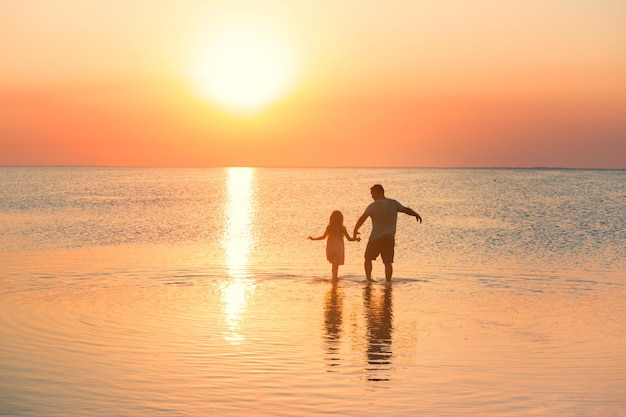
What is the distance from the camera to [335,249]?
16.8 meters

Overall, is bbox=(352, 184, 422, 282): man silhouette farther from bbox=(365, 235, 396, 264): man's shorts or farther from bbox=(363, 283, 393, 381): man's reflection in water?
bbox=(363, 283, 393, 381): man's reflection in water

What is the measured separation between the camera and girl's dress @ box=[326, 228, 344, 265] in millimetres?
16703

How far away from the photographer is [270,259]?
Result: 2169 centimetres

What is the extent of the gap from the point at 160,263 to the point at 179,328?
9502mm

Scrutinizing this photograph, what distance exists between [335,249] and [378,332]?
5.92m

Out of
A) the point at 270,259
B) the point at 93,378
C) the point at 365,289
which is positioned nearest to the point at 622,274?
the point at 365,289

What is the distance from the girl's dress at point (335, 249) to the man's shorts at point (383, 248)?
573mm

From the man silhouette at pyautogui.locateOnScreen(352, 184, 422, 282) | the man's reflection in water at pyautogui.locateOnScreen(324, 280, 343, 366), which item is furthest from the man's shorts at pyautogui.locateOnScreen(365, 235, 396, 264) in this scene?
the man's reflection in water at pyautogui.locateOnScreen(324, 280, 343, 366)

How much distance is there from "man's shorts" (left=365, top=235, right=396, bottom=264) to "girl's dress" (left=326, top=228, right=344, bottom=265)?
1.88 ft

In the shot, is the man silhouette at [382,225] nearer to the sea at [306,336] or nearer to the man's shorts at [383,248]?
the man's shorts at [383,248]

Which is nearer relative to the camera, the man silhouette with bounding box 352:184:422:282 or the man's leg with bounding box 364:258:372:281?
the man silhouette with bounding box 352:184:422:282

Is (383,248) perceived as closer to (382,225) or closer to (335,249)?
(382,225)

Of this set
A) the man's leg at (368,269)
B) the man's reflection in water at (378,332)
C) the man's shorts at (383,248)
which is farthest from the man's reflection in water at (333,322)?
the man's shorts at (383,248)

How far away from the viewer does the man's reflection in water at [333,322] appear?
9380 mm
